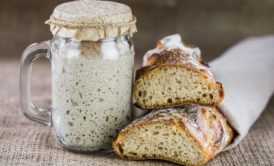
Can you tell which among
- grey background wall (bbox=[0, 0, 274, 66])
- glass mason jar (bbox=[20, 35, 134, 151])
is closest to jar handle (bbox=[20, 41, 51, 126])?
glass mason jar (bbox=[20, 35, 134, 151])

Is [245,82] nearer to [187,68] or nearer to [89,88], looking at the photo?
[187,68]

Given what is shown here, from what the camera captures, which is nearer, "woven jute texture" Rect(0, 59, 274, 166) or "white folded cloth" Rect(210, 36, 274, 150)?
"woven jute texture" Rect(0, 59, 274, 166)

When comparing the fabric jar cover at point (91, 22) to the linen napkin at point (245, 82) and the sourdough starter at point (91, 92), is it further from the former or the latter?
the linen napkin at point (245, 82)

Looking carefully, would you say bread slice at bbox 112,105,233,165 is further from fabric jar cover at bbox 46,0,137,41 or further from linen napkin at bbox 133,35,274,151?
fabric jar cover at bbox 46,0,137,41

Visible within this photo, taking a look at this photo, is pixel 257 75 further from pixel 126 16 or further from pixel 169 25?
pixel 169 25

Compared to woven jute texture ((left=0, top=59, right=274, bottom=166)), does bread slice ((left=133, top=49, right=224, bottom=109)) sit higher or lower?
higher

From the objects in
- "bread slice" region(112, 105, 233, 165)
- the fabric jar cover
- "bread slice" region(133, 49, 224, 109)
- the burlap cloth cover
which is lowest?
the burlap cloth cover

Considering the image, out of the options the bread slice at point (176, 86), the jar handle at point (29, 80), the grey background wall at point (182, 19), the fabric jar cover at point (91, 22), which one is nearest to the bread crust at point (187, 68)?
the bread slice at point (176, 86)
